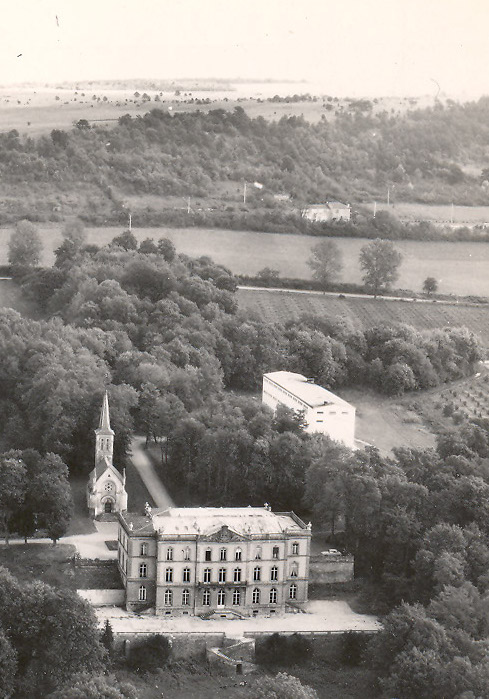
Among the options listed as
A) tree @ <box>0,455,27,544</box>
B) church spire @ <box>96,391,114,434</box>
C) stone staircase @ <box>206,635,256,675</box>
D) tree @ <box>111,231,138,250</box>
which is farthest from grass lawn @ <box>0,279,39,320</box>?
stone staircase @ <box>206,635,256,675</box>

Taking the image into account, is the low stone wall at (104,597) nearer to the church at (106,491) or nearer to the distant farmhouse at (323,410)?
the church at (106,491)

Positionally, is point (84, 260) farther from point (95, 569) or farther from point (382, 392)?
point (95, 569)

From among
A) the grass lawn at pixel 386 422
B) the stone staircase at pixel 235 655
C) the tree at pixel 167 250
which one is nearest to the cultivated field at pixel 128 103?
the tree at pixel 167 250

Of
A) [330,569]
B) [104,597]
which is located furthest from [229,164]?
[104,597]

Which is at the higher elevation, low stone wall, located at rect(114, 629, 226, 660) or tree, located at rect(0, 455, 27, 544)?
tree, located at rect(0, 455, 27, 544)

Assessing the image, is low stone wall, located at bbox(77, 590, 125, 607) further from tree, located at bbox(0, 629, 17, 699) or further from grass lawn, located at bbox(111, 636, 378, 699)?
tree, located at bbox(0, 629, 17, 699)
